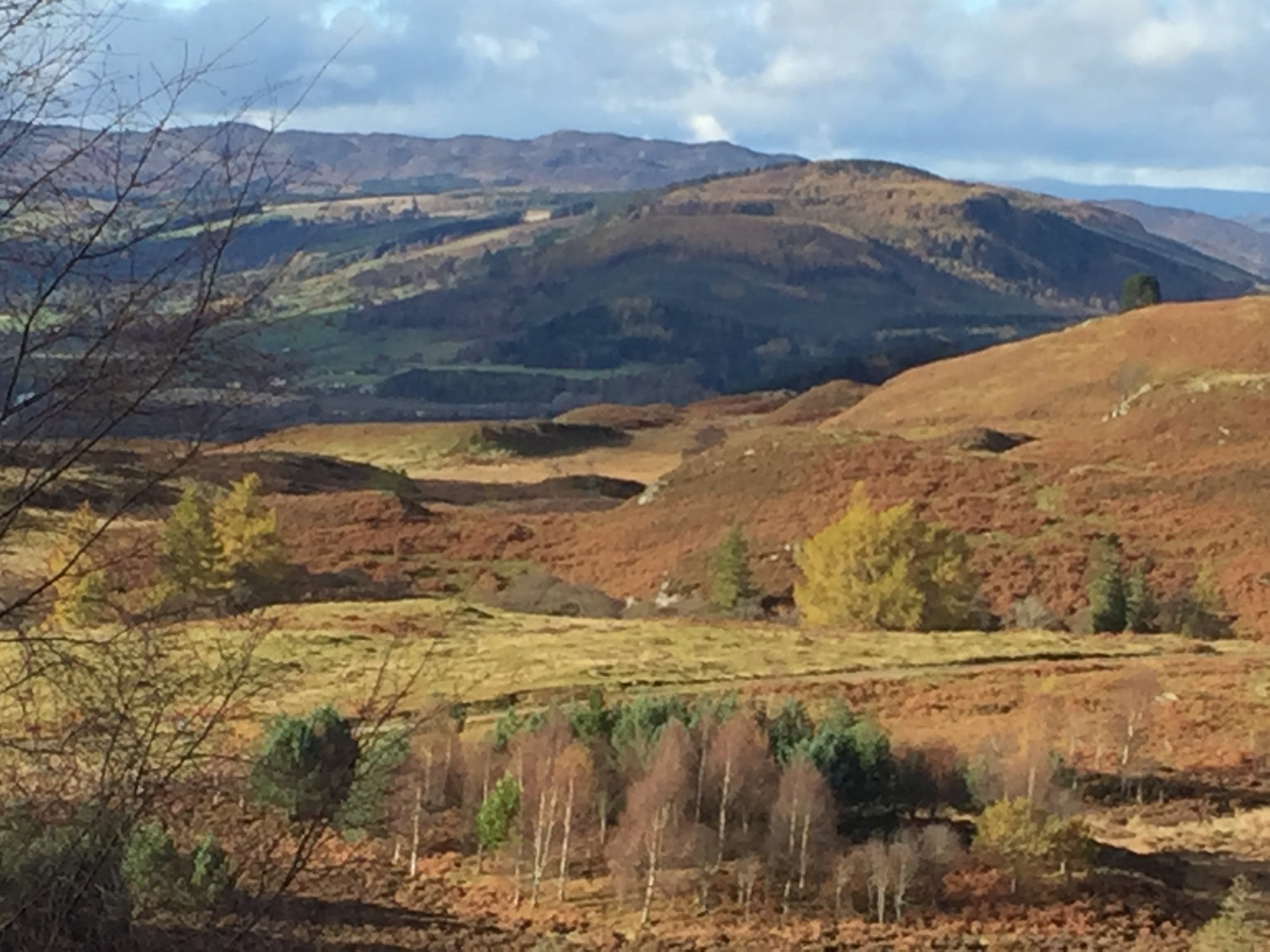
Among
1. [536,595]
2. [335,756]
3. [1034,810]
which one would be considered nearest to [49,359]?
[335,756]

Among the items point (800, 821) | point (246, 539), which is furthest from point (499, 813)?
point (246, 539)

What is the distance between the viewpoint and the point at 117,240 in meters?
4.28

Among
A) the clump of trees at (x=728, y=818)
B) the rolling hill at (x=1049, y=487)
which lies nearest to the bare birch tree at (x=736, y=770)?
the clump of trees at (x=728, y=818)

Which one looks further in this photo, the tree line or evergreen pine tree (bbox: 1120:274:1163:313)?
evergreen pine tree (bbox: 1120:274:1163:313)

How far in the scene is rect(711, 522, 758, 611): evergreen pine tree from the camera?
46188mm

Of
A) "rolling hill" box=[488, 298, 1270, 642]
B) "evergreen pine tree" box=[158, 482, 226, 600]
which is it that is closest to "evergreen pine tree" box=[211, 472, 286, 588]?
"evergreen pine tree" box=[158, 482, 226, 600]

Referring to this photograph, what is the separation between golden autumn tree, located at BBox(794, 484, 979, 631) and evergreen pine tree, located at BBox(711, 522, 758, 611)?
3.65 metres

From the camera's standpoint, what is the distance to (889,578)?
41938 mm

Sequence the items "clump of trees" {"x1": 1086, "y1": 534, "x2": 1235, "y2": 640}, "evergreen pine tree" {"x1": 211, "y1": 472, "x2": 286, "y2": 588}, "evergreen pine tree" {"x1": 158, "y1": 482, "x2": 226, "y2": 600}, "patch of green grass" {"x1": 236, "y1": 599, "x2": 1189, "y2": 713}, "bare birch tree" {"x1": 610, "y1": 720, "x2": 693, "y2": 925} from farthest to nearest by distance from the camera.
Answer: "clump of trees" {"x1": 1086, "y1": 534, "x2": 1235, "y2": 640}
"evergreen pine tree" {"x1": 211, "y1": 472, "x2": 286, "y2": 588}
"patch of green grass" {"x1": 236, "y1": 599, "x2": 1189, "y2": 713}
"evergreen pine tree" {"x1": 158, "y1": 482, "x2": 226, "y2": 600}
"bare birch tree" {"x1": 610, "y1": 720, "x2": 693, "y2": 925}

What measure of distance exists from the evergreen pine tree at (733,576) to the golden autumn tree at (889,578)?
365cm

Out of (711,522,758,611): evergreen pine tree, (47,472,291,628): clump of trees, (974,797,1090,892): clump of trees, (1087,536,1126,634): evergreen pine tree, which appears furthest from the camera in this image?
(711,522,758,611): evergreen pine tree

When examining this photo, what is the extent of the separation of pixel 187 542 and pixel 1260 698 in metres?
25.5

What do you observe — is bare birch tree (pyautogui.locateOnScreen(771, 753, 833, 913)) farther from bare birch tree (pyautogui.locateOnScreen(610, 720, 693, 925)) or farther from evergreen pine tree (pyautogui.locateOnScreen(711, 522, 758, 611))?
evergreen pine tree (pyautogui.locateOnScreen(711, 522, 758, 611))

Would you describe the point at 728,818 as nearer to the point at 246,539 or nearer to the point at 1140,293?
the point at 246,539
